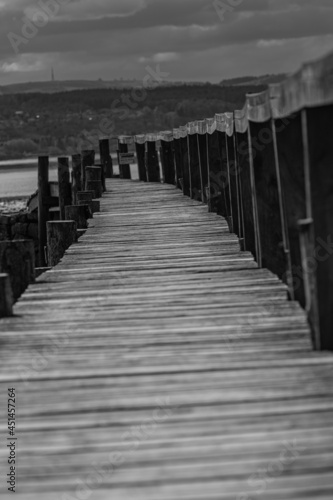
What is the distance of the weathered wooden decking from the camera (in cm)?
359

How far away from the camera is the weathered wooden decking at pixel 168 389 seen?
3588 millimetres

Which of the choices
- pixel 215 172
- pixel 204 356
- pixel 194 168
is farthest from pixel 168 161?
pixel 204 356

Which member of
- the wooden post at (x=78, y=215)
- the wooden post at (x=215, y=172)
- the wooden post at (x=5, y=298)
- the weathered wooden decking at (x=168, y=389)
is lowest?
the weathered wooden decking at (x=168, y=389)

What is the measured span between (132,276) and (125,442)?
429 centimetres

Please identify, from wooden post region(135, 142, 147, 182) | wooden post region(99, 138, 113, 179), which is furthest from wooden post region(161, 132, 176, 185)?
wooden post region(99, 138, 113, 179)

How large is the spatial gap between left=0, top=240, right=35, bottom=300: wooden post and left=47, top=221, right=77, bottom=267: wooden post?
2972mm

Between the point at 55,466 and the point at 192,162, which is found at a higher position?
the point at 192,162

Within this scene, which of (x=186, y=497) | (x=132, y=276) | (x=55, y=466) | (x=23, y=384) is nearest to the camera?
(x=186, y=497)

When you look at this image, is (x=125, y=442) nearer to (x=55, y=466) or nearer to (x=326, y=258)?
(x=55, y=466)

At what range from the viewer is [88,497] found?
3480 millimetres

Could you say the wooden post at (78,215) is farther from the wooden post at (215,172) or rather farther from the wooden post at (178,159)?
the wooden post at (178,159)

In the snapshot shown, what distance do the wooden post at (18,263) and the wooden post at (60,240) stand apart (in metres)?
2.97

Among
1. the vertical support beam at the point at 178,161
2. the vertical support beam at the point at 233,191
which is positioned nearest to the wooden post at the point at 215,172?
the vertical support beam at the point at 233,191

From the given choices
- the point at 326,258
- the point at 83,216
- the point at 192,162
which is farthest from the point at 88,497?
the point at 192,162
